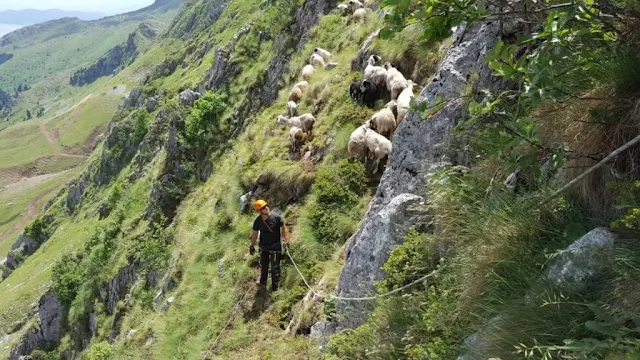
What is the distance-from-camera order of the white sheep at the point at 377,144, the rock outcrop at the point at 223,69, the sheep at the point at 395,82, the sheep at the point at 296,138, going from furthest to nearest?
the rock outcrop at the point at 223,69, the sheep at the point at 296,138, the sheep at the point at 395,82, the white sheep at the point at 377,144

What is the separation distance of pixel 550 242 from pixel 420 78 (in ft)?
31.1

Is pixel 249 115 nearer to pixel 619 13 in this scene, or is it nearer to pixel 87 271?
pixel 87 271

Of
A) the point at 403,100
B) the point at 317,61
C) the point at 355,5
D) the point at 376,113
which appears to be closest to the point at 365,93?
the point at 376,113

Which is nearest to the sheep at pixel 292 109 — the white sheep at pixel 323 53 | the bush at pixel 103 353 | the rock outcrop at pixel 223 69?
the white sheep at pixel 323 53

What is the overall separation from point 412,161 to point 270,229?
423 centimetres

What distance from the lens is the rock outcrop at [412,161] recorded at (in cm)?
722

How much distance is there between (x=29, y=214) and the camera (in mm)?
143875

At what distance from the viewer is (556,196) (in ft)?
14.6

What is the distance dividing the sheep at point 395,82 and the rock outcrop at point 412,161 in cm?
339

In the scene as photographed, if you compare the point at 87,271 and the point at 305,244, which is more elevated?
the point at 305,244

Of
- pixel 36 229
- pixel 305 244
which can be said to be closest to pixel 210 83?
pixel 305 244

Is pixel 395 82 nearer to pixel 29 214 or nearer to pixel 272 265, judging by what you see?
pixel 272 265

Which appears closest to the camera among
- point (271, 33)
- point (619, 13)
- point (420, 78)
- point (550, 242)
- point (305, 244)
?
point (619, 13)

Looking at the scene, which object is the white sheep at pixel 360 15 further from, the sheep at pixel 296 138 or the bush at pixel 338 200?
the bush at pixel 338 200
